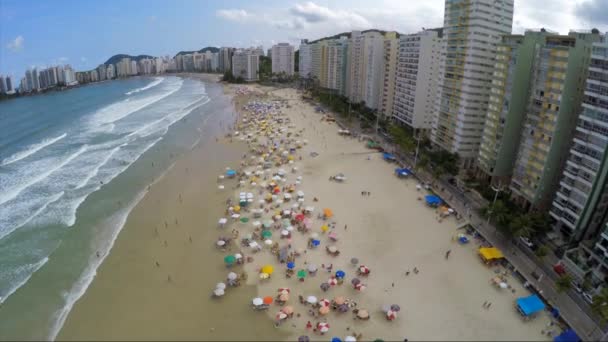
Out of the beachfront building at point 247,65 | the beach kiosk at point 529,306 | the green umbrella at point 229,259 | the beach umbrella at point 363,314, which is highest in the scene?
the beachfront building at point 247,65

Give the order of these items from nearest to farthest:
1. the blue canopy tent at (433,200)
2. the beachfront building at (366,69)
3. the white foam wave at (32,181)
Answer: the blue canopy tent at (433,200)
the white foam wave at (32,181)
the beachfront building at (366,69)

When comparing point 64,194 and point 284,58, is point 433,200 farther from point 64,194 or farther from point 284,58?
point 284,58

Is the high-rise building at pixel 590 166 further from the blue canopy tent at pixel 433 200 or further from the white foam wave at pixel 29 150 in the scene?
the white foam wave at pixel 29 150

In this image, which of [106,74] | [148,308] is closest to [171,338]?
[148,308]

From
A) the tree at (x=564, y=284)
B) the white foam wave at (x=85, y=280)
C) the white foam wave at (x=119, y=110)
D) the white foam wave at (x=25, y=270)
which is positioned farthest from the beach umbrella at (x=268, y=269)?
the white foam wave at (x=119, y=110)

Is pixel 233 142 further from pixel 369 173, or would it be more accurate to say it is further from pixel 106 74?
pixel 106 74

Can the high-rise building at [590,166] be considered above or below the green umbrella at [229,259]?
above
